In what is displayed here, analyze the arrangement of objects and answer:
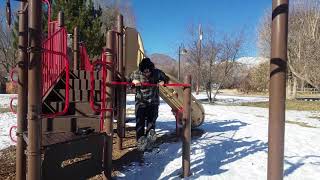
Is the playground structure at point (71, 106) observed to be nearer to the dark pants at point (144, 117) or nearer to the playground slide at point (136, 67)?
the playground slide at point (136, 67)

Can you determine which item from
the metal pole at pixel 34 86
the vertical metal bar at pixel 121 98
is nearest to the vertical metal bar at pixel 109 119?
the metal pole at pixel 34 86

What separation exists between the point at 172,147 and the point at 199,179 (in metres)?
2.38

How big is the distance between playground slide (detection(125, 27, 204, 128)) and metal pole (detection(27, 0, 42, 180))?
4.57m

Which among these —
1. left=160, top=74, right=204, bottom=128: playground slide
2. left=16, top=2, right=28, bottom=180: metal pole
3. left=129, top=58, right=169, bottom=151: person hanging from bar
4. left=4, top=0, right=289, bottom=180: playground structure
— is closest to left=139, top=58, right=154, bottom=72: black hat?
left=129, top=58, right=169, bottom=151: person hanging from bar

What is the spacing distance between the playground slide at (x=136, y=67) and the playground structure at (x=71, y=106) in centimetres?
48

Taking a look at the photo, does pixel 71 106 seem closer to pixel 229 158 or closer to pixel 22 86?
pixel 22 86

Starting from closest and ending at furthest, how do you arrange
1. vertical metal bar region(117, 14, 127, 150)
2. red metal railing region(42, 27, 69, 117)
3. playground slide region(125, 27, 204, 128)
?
red metal railing region(42, 27, 69, 117)
vertical metal bar region(117, 14, 127, 150)
playground slide region(125, 27, 204, 128)

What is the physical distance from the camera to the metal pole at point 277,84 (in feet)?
11.9

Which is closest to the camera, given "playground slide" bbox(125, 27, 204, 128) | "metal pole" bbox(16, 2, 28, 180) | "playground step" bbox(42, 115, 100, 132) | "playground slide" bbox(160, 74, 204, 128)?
"metal pole" bbox(16, 2, 28, 180)

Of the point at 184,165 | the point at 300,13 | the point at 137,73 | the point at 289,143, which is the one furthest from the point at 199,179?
the point at 300,13

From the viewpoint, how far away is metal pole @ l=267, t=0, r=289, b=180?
362 centimetres

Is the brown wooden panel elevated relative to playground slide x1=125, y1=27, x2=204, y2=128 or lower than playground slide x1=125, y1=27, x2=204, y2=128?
lower

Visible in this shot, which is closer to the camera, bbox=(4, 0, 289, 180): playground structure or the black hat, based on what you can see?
bbox=(4, 0, 289, 180): playground structure

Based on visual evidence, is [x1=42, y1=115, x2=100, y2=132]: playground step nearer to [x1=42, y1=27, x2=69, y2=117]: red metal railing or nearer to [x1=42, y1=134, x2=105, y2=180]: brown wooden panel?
[x1=42, y1=27, x2=69, y2=117]: red metal railing
